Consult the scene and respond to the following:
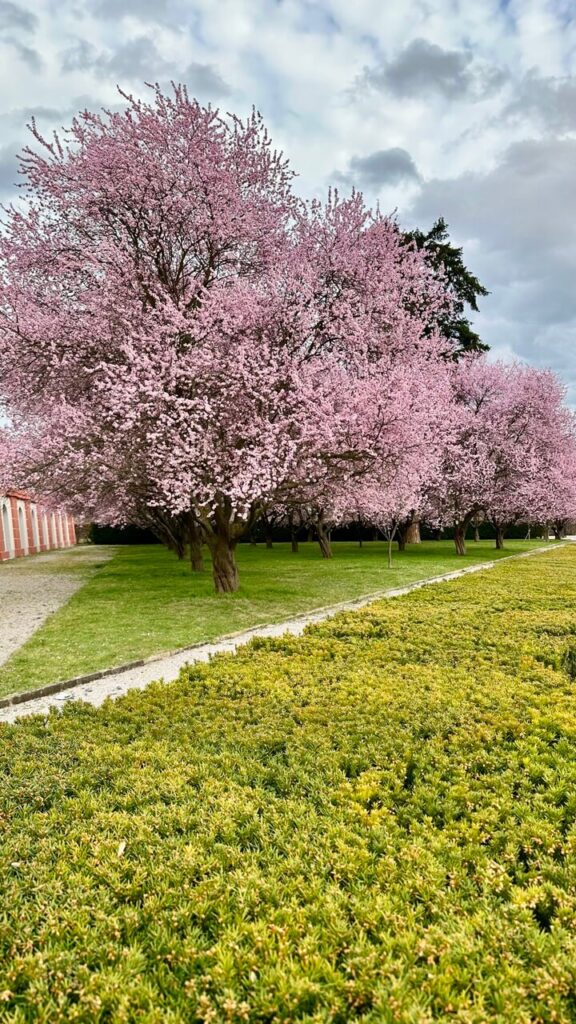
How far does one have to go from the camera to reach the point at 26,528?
142 feet

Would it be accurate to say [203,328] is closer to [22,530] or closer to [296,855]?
[296,855]

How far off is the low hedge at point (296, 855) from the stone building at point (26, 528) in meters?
23.0

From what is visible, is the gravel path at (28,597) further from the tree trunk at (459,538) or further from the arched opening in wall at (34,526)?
the arched opening in wall at (34,526)

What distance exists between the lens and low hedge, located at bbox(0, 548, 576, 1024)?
2.50 m

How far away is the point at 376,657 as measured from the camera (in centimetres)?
788

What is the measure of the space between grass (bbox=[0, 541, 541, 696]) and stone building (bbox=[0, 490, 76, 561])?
36.5 feet

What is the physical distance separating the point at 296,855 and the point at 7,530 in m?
37.9

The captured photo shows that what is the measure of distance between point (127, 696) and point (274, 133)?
1382cm

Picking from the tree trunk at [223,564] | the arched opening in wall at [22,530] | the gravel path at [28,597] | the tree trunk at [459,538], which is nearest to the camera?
the gravel path at [28,597]

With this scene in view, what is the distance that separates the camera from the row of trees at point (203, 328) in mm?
12508

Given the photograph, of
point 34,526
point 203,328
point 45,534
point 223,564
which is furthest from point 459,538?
point 45,534

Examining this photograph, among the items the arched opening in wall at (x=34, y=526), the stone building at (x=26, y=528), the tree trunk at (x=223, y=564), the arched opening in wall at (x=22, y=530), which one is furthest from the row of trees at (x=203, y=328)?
the arched opening in wall at (x=34, y=526)

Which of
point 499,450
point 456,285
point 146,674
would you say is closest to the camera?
point 146,674

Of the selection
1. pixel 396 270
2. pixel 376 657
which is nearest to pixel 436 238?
pixel 396 270
